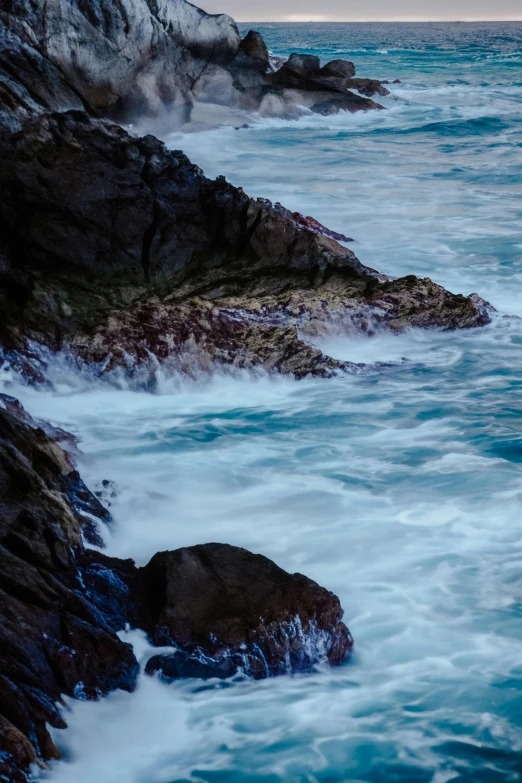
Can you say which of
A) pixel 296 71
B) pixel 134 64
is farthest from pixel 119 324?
pixel 296 71

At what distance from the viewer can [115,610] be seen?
4.89m

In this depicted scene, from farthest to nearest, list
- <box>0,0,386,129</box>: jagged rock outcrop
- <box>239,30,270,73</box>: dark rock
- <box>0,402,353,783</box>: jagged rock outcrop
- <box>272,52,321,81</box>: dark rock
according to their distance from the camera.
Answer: <box>272,52,321,81</box>: dark rock < <box>239,30,270,73</box>: dark rock < <box>0,0,386,129</box>: jagged rock outcrop < <box>0,402,353,783</box>: jagged rock outcrop

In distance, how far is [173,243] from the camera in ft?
31.3

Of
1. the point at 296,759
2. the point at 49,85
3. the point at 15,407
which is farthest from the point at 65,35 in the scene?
the point at 296,759

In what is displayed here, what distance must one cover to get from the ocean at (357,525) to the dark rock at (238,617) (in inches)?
4.4

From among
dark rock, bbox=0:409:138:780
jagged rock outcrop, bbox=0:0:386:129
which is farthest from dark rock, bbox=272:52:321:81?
dark rock, bbox=0:409:138:780

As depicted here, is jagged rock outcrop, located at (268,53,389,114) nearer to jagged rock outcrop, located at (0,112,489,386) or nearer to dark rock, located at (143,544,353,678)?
jagged rock outcrop, located at (0,112,489,386)

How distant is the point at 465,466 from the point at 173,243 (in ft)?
13.1

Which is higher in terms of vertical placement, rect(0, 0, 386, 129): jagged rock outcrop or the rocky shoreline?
rect(0, 0, 386, 129): jagged rock outcrop

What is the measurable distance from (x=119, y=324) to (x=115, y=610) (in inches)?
160

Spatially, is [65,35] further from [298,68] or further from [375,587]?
[375,587]

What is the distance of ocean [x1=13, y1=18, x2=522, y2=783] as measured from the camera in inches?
175

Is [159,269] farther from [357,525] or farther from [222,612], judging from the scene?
[222,612]

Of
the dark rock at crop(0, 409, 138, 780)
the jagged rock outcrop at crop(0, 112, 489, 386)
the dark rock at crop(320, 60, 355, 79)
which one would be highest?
the dark rock at crop(320, 60, 355, 79)
